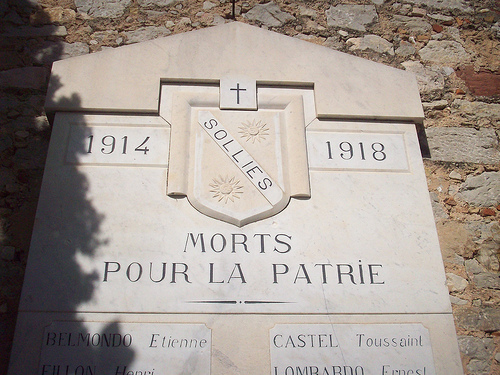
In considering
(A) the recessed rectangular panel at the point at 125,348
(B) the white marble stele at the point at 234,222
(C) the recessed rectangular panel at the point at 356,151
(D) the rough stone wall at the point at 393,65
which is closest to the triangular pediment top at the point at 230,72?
(B) the white marble stele at the point at 234,222

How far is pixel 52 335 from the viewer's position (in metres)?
2.60

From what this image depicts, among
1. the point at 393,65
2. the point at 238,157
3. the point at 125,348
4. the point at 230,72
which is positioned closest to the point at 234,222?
the point at 238,157

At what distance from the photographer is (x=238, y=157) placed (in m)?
3.13

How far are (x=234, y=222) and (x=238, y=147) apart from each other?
0.52 m

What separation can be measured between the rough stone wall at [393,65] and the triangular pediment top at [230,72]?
358mm

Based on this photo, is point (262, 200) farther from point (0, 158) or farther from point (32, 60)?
point (32, 60)

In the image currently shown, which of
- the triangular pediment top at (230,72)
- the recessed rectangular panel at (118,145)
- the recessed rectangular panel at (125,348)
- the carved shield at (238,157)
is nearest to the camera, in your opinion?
the recessed rectangular panel at (125,348)

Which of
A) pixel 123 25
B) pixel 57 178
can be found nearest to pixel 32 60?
pixel 123 25

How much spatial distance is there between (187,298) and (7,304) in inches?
41.1

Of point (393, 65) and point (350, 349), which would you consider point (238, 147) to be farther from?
point (393, 65)

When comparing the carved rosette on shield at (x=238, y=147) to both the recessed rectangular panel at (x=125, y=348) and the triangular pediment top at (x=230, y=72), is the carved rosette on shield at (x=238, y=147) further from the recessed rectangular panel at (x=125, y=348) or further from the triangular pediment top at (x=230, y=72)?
the recessed rectangular panel at (x=125, y=348)

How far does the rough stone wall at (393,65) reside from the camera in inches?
119

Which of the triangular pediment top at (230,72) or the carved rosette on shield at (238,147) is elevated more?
the triangular pediment top at (230,72)

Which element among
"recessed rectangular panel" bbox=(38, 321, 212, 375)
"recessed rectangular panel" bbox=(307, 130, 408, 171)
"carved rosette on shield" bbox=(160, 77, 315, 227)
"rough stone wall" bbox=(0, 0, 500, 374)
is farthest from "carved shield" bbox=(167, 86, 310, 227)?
"rough stone wall" bbox=(0, 0, 500, 374)
